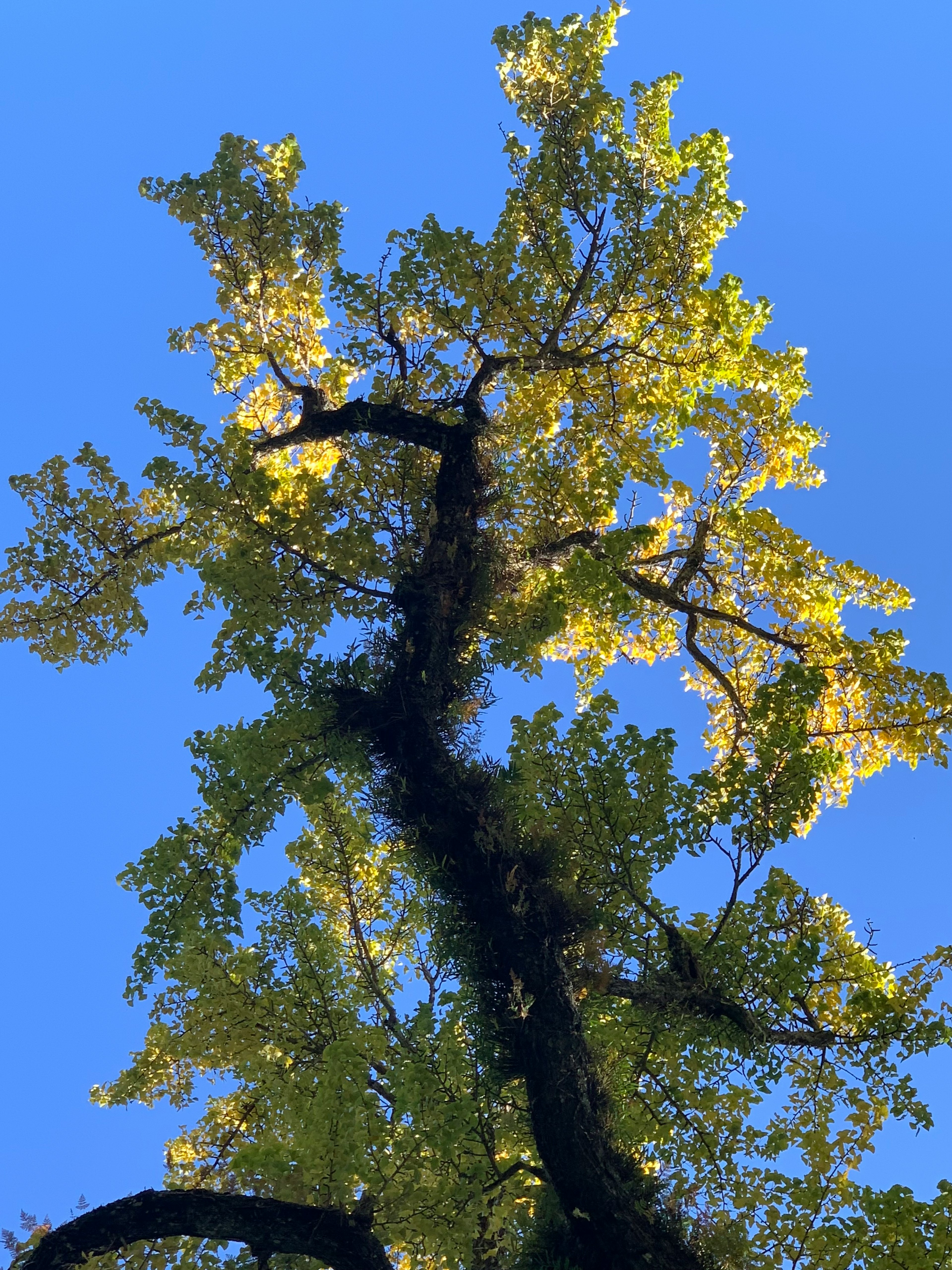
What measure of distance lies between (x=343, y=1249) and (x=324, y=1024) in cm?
163

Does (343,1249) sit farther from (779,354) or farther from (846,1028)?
(779,354)

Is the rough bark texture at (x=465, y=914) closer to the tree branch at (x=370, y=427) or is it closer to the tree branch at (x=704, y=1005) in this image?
the tree branch at (x=370, y=427)

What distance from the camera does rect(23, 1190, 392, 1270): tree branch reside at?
17.9 ft

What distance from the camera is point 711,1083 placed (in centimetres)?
697

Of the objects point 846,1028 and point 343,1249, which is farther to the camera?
point 846,1028

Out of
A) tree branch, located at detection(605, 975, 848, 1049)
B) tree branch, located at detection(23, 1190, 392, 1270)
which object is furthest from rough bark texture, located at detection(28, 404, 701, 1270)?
tree branch, located at detection(605, 975, 848, 1049)

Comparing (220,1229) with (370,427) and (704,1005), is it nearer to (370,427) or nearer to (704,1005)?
(704,1005)

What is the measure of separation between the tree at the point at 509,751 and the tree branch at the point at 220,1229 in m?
0.02

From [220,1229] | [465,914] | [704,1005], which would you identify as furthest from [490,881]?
[220,1229]

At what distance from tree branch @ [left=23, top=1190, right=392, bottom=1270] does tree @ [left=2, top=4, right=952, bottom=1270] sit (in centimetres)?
2

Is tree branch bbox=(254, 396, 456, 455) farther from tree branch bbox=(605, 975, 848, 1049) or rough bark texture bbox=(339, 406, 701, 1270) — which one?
tree branch bbox=(605, 975, 848, 1049)

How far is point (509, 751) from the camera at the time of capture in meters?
7.05

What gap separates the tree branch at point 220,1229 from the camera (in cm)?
546

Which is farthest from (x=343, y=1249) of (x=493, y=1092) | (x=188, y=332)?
(x=188, y=332)
